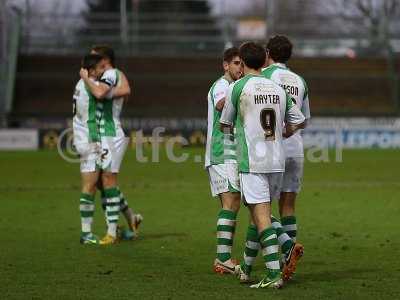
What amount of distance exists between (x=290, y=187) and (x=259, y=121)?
1.36 metres

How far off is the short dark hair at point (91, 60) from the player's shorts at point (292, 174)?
338cm

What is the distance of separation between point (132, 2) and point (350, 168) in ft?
79.8

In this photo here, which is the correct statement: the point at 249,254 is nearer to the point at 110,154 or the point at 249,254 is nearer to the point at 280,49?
the point at 280,49

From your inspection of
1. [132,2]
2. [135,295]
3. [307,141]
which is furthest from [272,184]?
[132,2]

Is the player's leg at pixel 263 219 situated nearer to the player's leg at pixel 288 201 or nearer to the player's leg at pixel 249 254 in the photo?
the player's leg at pixel 249 254

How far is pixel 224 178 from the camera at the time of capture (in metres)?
10.3

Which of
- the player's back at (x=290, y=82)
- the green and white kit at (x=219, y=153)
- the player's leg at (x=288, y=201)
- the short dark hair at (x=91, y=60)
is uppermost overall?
the short dark hair at (x=91, y=60)

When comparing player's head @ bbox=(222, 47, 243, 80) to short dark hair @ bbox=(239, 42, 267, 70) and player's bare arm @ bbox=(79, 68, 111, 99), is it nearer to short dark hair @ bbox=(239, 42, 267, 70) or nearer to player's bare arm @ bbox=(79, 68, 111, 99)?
short dark hair @ bbox=(239, 42, 267, 70)

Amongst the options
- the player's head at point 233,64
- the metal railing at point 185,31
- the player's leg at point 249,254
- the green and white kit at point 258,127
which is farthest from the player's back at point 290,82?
the metal railing at point 185,31

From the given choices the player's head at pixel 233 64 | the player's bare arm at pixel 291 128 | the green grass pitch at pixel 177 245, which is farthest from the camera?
the player's head at pixel 233 64

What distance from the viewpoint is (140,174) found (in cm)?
2542

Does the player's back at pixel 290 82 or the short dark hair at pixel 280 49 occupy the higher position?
the short dark hair at pixel 280 49

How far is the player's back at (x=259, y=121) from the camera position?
29.7 ft

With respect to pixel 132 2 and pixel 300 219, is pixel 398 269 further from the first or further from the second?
pixel 132 2
